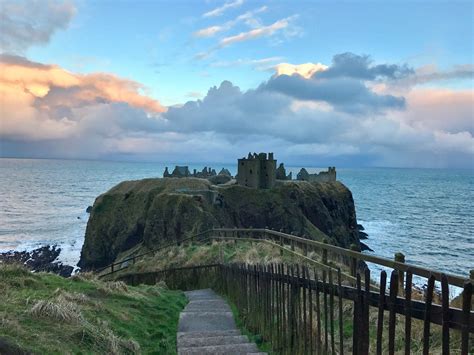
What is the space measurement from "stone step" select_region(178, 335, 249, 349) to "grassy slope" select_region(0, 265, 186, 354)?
22 cm

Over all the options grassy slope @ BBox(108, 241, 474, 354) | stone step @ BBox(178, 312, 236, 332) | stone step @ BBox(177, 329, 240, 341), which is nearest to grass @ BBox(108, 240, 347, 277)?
grassy slope @ BBox(108, 241, 474, 354)

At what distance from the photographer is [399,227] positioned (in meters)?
90.4

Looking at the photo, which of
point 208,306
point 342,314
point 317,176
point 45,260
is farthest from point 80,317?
point 317,176

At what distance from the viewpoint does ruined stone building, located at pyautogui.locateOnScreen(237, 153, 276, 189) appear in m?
81.7

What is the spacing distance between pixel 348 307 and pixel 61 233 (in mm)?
84512

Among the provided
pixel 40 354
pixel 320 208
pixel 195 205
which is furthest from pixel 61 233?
pixel 40 354

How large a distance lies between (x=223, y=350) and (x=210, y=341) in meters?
0.65

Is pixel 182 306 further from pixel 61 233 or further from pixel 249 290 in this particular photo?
pixel 61 233

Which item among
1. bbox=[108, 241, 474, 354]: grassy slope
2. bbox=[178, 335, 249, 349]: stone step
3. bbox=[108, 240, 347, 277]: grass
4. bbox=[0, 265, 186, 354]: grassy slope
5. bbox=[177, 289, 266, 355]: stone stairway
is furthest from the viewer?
bbox=[108, 240, 347, 277]: grass

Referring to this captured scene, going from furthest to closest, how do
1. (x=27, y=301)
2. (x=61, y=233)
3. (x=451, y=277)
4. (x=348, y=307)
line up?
(x=61, y=233) → (x=348, y=307) → (x=27, y=301) → (x=451, y=277)

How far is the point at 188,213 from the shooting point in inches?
2539

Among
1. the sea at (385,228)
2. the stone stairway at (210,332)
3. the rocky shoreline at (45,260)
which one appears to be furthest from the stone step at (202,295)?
the rocky shoreline at (45,260)

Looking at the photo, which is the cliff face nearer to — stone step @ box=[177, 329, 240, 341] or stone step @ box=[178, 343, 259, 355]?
stone step @ box=[177, 329, 240, 341]

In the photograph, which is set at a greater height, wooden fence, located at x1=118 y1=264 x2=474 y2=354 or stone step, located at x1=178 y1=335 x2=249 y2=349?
wooden fence, located at x1=118 y1=264 x2=474 y2=354
